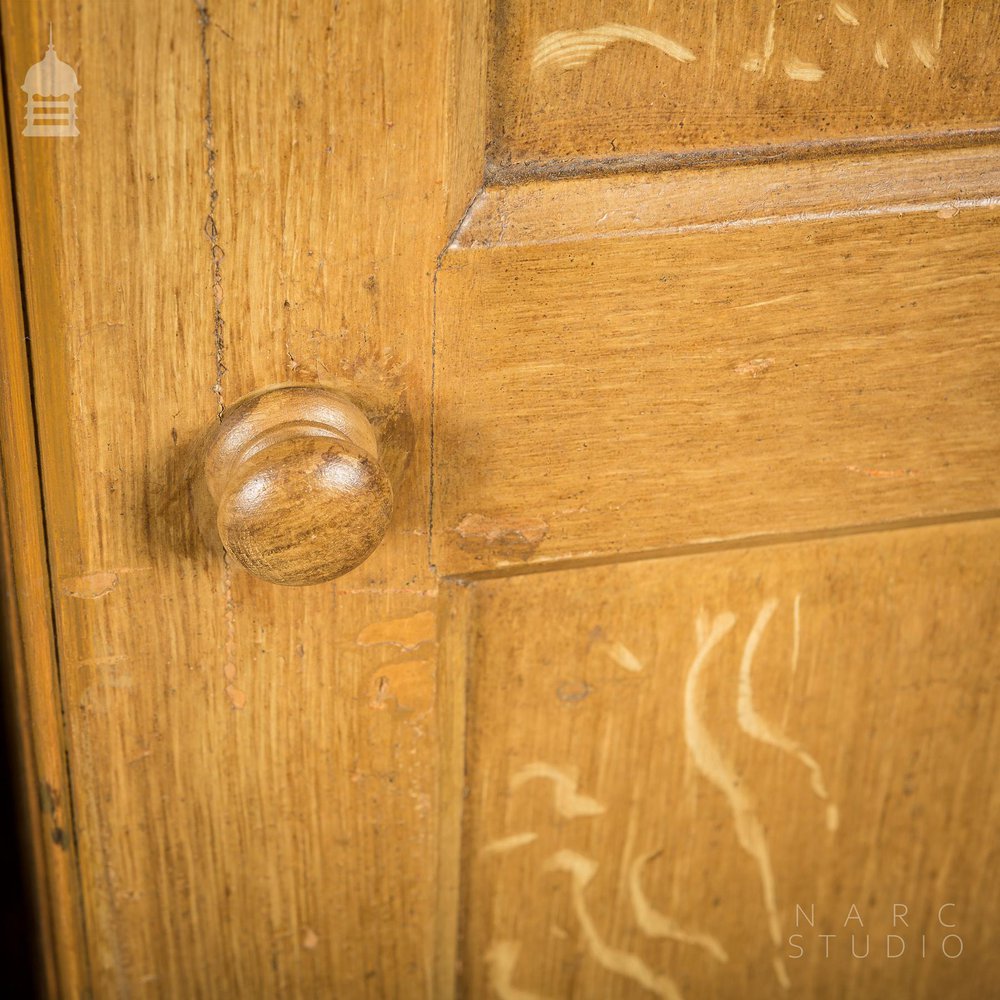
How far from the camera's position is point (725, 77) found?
518 mm

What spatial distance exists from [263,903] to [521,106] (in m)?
0.40

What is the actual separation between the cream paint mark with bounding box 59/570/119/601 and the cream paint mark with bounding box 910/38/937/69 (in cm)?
41

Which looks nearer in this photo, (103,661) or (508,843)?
(103,661)

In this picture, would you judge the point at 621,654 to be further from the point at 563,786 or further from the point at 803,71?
the point at 803,71

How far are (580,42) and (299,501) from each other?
0.71ft

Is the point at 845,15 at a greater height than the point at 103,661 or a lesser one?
greater

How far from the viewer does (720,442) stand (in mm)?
576

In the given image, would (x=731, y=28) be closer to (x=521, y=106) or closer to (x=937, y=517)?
(x=521, y=106)

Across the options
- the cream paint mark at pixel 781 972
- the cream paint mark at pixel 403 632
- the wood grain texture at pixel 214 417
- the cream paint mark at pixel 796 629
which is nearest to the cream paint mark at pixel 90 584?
the wood grain texture at pixel 214 417

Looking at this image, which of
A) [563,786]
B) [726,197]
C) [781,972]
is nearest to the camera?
[726,197]

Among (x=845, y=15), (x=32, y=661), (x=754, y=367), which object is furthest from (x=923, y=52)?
(x=32, y=661)

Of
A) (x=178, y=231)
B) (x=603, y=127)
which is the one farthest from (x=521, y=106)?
(x=178, y=231)

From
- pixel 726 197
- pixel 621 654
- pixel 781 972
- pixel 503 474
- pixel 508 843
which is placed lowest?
pixel 781 972

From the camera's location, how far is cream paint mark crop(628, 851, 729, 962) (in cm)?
68
